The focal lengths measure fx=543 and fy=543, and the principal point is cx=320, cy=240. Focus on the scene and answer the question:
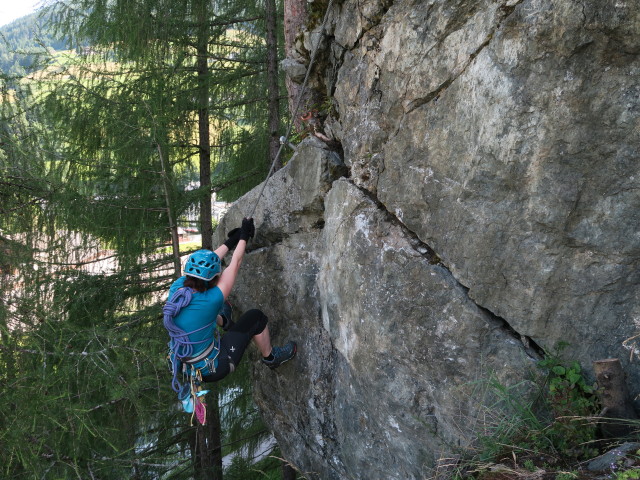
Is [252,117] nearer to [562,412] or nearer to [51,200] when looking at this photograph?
[51,200]

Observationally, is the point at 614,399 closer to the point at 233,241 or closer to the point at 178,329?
the point at 178,329

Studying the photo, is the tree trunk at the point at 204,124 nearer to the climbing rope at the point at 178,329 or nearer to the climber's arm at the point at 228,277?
the climber's arm at the point at 228,277

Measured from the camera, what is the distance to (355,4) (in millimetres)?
4523

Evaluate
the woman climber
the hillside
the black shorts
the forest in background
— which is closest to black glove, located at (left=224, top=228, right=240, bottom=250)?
the woman climber

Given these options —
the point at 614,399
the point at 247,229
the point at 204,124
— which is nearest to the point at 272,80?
the point at 204,124

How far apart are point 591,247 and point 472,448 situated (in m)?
1.48

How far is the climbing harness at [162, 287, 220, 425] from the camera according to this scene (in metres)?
4.44

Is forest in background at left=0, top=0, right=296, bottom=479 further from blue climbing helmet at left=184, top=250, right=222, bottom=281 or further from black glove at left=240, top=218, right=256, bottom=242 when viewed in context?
black glove at left=240, top=218, right=256, bottom=242

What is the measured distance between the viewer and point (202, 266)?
4.50m

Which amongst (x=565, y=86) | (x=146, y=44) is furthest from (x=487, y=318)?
(x=146, y=44)

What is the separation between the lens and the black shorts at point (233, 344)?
484 cm

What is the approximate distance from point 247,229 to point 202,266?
2.56 feet

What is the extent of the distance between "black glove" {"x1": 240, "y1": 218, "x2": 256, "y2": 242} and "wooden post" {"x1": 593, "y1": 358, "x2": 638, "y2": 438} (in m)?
3.11

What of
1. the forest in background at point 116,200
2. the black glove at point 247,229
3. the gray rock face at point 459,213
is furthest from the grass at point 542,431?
the forest in background at point 116,200
